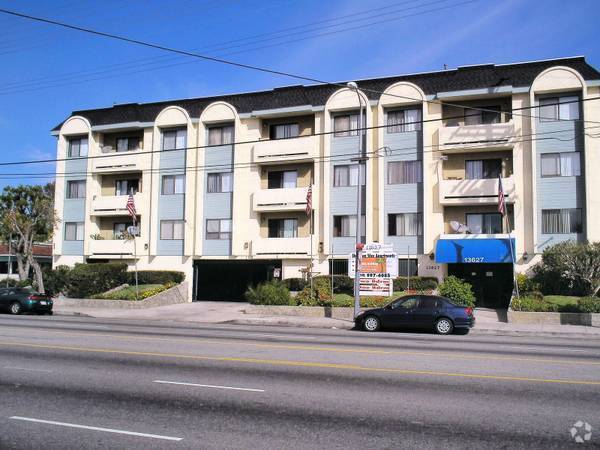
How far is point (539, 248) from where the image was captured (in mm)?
28469

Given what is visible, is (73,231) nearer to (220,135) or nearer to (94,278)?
(94,278)

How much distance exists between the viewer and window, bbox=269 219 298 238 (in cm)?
3394

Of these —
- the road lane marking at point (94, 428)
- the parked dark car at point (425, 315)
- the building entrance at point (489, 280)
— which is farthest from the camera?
the building entrance at point (489, 280)

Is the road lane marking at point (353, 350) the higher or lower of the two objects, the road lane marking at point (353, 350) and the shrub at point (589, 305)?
the lower

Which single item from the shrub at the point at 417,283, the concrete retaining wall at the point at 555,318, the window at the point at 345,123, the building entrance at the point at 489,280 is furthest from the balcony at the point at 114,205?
the concrete retaining wall at the point at 555,318

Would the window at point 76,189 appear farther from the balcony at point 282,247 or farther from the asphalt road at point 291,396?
the asphalt road at point 291,396

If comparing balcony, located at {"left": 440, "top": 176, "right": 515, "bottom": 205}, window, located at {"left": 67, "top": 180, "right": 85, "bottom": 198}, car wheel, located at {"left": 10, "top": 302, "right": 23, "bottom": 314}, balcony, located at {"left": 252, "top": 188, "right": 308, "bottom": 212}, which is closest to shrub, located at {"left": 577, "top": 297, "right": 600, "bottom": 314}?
balcony, located at {"left": 440, "top": 176, "right": 515, "bottom": 205}

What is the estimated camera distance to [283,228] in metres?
34.3

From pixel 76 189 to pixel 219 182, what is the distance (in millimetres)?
11310

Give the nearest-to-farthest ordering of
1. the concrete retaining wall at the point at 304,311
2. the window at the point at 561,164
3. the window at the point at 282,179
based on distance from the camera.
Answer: the concrete retaining wall at the point at 304,311 < the window at the point at 561,164 < the window at the point at 282,179

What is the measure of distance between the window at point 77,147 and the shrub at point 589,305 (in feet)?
108

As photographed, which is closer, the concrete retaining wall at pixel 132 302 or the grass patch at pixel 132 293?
the concrete retaining wall at pixel 132 302

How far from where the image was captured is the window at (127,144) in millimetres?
38625

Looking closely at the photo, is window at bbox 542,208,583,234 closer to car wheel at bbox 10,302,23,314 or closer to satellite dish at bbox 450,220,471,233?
satellite dish at bbox 450,220,471,233
